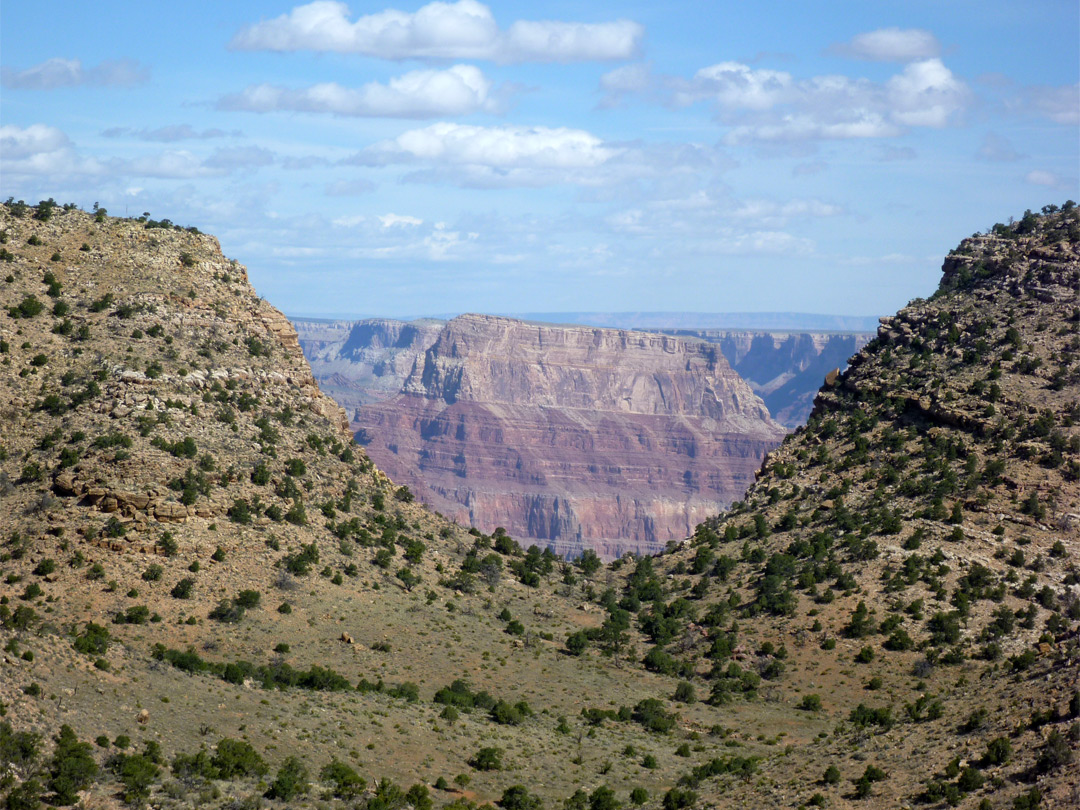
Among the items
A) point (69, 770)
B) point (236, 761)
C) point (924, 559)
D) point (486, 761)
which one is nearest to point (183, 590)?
point (236, 761)

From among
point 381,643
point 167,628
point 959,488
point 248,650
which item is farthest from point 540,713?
point 959,488

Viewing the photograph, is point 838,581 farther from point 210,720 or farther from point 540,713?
point 210,720

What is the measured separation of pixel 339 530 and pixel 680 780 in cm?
3576

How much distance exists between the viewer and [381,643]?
238ft

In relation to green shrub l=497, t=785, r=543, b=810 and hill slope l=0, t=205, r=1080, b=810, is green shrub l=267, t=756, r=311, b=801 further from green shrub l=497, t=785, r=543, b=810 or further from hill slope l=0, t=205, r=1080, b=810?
green shrub l=497, t=785, r=543, b=810

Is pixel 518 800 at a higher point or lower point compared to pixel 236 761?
lower

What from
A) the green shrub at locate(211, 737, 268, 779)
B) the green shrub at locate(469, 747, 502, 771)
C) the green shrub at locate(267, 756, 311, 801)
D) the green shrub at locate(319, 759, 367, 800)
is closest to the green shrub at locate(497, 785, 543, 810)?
the green shrub at locate(469, 747, 502, 771)

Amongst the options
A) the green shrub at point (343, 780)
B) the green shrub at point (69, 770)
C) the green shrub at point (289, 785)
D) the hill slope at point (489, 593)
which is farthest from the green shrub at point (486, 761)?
the green shrub at point (69, 770)

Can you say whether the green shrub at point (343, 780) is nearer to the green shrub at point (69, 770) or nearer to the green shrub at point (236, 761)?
the green shrub at point (236, 761)

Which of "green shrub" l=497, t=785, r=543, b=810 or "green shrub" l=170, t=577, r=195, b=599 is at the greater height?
"green shrub" l=170, t=577, r=195, b=599

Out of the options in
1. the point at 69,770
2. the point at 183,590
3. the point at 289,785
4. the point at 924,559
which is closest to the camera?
the point at 69,770

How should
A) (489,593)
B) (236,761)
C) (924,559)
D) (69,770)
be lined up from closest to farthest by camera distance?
(69,770) → (236,761) → (924,559) → (489,593)

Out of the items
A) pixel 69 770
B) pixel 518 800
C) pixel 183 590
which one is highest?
pixel 183 590

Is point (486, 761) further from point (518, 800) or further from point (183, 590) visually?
point (183, 590)
